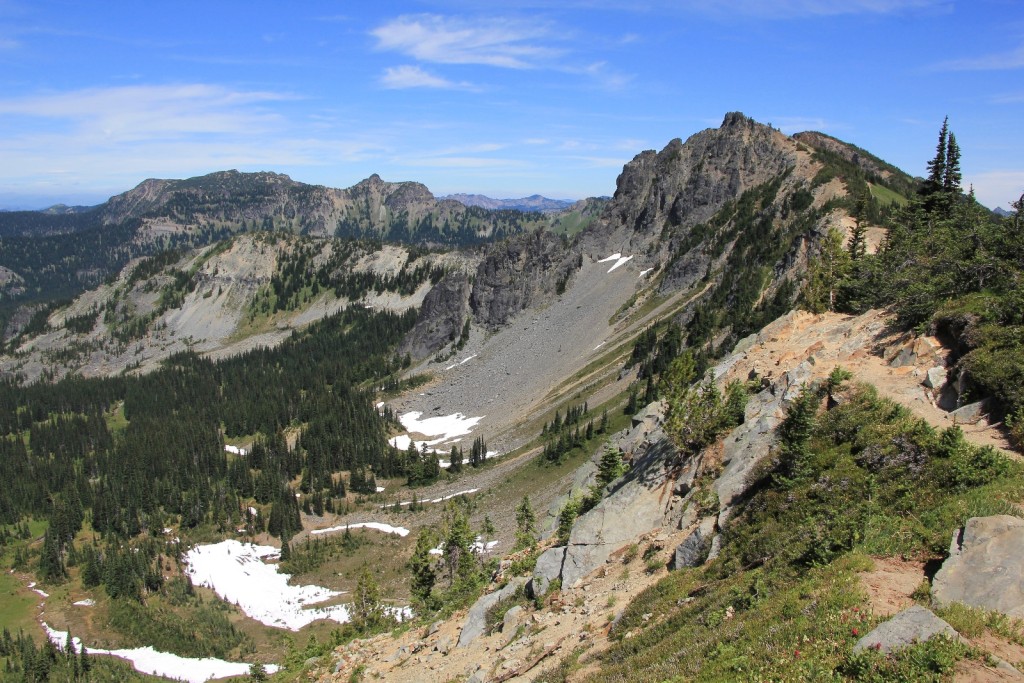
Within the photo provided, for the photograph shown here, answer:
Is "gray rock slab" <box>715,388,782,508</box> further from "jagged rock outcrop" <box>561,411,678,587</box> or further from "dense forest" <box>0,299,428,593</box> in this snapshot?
"dense forest" <box>0,299,428,593</box>

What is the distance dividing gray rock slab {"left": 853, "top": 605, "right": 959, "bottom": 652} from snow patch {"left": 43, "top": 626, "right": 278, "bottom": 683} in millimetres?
66441

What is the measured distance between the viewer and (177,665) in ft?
229

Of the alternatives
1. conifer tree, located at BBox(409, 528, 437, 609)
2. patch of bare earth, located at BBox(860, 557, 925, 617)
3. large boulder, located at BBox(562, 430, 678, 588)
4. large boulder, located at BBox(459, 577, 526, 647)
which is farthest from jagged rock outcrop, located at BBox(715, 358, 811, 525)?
conifer tree, located at BBox(409, 528, 437, 609)

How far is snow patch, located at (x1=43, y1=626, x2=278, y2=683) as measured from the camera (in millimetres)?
66812

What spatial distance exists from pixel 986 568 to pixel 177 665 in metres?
80.9

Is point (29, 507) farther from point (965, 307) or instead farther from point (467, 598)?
point (965, 307)

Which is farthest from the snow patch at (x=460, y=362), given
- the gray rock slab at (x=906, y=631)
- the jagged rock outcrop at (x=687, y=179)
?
the gray rock slab at (x=906, y=631)

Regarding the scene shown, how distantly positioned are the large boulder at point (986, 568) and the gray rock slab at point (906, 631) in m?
1.53

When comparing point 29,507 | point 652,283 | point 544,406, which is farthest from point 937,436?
point 29,507

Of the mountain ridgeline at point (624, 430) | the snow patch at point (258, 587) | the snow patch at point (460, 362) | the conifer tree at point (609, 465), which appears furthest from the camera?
the snow patch at point (460, 362)

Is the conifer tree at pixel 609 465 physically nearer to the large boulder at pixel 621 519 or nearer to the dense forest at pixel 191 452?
the large boulder at pixel 621 519

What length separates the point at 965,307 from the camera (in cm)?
2717

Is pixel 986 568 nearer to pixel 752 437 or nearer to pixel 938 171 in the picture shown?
pixel 752 437

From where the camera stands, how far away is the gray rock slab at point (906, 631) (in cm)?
1145
